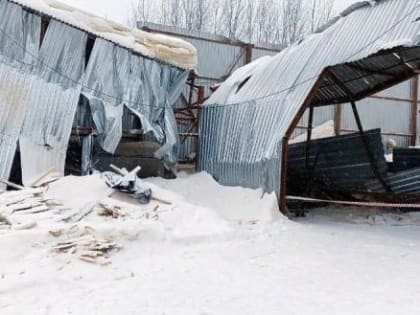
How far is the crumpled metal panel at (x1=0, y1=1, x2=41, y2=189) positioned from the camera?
10936 millimetres

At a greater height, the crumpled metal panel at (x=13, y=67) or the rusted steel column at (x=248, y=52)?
the rusted steel column at (x=248, y=52)

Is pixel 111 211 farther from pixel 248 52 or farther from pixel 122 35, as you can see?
pixel 248 52

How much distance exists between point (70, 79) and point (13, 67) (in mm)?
1456

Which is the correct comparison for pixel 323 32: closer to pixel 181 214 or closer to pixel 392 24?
pixel 392 24

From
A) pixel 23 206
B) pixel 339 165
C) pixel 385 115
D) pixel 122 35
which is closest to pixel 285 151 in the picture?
pixel 339 165

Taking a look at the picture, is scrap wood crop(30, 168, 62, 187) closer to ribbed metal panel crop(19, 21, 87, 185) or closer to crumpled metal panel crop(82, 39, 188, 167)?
ribbed metal panel crop(19, 21, 87, 185)

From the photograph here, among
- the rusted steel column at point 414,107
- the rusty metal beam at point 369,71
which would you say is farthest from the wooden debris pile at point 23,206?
the rusted steel column at point 414,107

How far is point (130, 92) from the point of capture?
45.1ft

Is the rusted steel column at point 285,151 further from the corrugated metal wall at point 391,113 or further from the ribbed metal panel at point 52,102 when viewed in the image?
the corrugated metal wall at point 391,113

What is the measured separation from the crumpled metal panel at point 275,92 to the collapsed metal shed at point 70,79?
132cm

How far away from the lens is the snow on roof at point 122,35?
41.2 ft

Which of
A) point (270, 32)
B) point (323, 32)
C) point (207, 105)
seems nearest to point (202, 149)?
point (207, 105)

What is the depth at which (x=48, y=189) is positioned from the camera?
31.9 feet

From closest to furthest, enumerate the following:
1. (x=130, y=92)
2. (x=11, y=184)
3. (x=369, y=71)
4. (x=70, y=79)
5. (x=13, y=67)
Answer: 1. (x=11, y=184)
2. (x=13, y=67)
3. (x=369, y=71)
4. (x=70, y=79)
5. (x=130, y=92)
